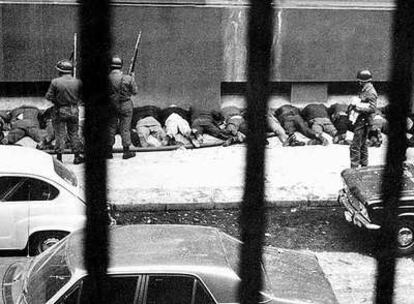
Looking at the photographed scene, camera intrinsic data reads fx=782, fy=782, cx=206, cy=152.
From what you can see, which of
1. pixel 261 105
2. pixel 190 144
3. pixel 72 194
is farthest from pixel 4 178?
pixel 261 105

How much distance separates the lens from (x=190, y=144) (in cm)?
1134

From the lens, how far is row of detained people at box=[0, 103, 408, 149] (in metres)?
11.1

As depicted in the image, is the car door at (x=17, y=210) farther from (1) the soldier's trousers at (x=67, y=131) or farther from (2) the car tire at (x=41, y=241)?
(1) the soldier's trousers at (x=67, y=131)

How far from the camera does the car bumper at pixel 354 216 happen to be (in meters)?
7.19

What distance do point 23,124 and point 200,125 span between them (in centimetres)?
257

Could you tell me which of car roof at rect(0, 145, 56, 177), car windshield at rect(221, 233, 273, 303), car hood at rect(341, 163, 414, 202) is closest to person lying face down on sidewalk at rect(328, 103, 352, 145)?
car hood at rect(341, 163, 414, 202)

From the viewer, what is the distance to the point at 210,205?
8914mm

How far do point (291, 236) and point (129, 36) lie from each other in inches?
226

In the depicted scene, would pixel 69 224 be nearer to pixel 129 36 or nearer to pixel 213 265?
pixel 213 265

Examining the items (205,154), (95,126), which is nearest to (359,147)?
(205,154)

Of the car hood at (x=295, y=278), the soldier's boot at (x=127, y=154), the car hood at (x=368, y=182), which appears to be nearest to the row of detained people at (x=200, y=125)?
the soldier's boot at (x=127, y=154)

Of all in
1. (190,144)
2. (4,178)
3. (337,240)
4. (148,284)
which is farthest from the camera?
(190,144)

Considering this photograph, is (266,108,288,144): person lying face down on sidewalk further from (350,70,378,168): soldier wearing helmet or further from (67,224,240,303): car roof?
(67,224,240,303): car roof

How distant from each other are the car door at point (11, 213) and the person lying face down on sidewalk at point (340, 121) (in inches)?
236
